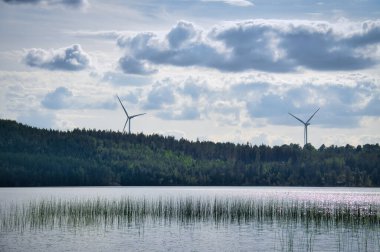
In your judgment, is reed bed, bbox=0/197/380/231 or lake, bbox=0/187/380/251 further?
reed bed, bbox=0/197/380/231

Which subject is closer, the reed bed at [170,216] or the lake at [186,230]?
the lake at [186,230]

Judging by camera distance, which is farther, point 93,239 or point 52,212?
point 52,212

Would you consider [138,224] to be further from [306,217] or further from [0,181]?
[0,181]

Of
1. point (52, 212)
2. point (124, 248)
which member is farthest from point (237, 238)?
point (52, 212)

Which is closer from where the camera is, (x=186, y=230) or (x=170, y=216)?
(x=186, y=230)

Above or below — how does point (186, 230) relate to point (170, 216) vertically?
below

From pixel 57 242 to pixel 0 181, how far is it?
152122 millimetres

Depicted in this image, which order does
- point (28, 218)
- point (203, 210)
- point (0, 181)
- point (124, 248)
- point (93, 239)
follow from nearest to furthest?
point (124, 248)
point (93, 239)
point (28, 218)
point (203, 210)
point (0, 181)

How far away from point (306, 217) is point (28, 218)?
25.2 metres

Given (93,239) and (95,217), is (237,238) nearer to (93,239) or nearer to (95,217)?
(93,239)

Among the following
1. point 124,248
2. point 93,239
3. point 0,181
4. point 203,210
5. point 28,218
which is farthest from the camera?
point 0,181

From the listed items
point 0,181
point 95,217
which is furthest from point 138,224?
point 0,181

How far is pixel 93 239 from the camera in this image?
5106cm

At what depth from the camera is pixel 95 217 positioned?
61.8 meters
